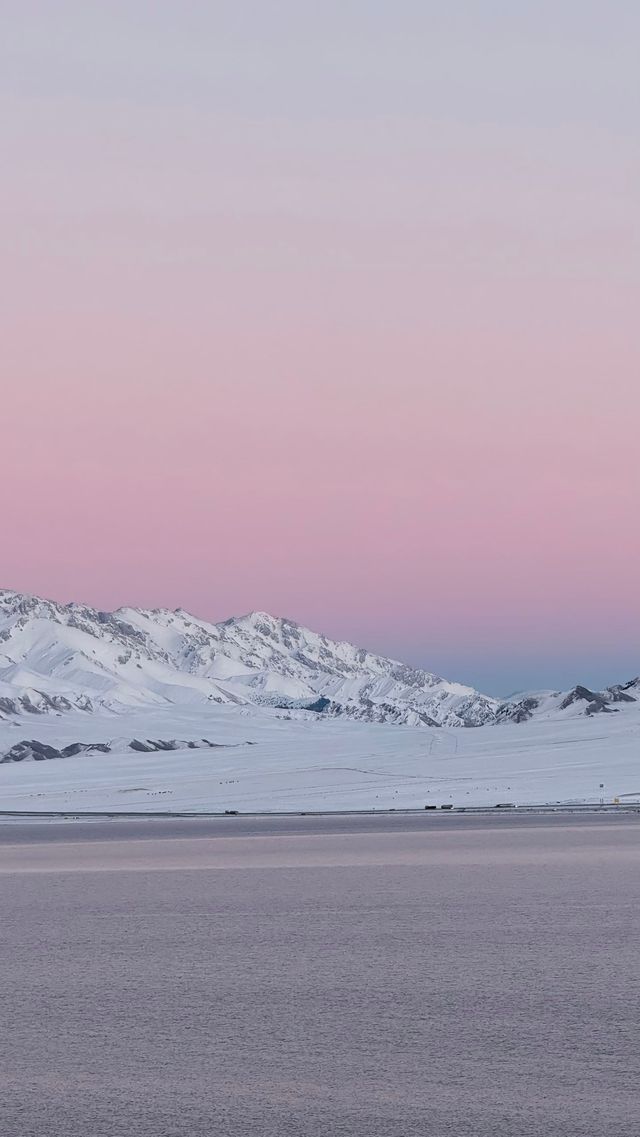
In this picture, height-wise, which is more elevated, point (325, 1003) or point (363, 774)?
point (363, 774)

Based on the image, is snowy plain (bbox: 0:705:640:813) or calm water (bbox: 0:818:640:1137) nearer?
calm water (bbox: 0:818:640:1137)

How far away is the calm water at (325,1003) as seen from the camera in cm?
732

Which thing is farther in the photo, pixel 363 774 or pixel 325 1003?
pixel 363 774

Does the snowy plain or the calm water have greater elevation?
the snowy plain

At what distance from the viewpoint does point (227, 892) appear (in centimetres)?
1731

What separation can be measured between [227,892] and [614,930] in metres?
5.71

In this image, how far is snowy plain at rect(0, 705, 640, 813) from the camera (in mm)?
47344

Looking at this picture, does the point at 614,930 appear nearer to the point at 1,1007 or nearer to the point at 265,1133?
the point at 1,1007

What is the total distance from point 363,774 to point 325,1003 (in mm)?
54210

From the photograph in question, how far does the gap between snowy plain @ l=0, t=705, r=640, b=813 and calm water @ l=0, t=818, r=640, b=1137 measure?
25.0 m

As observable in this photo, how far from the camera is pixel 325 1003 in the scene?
32.6 feet

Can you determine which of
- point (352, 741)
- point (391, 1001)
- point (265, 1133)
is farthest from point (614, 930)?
point (352, 741)

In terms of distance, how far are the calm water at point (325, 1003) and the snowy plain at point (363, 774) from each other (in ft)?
82.0

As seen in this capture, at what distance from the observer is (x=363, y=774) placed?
63.8 metres
